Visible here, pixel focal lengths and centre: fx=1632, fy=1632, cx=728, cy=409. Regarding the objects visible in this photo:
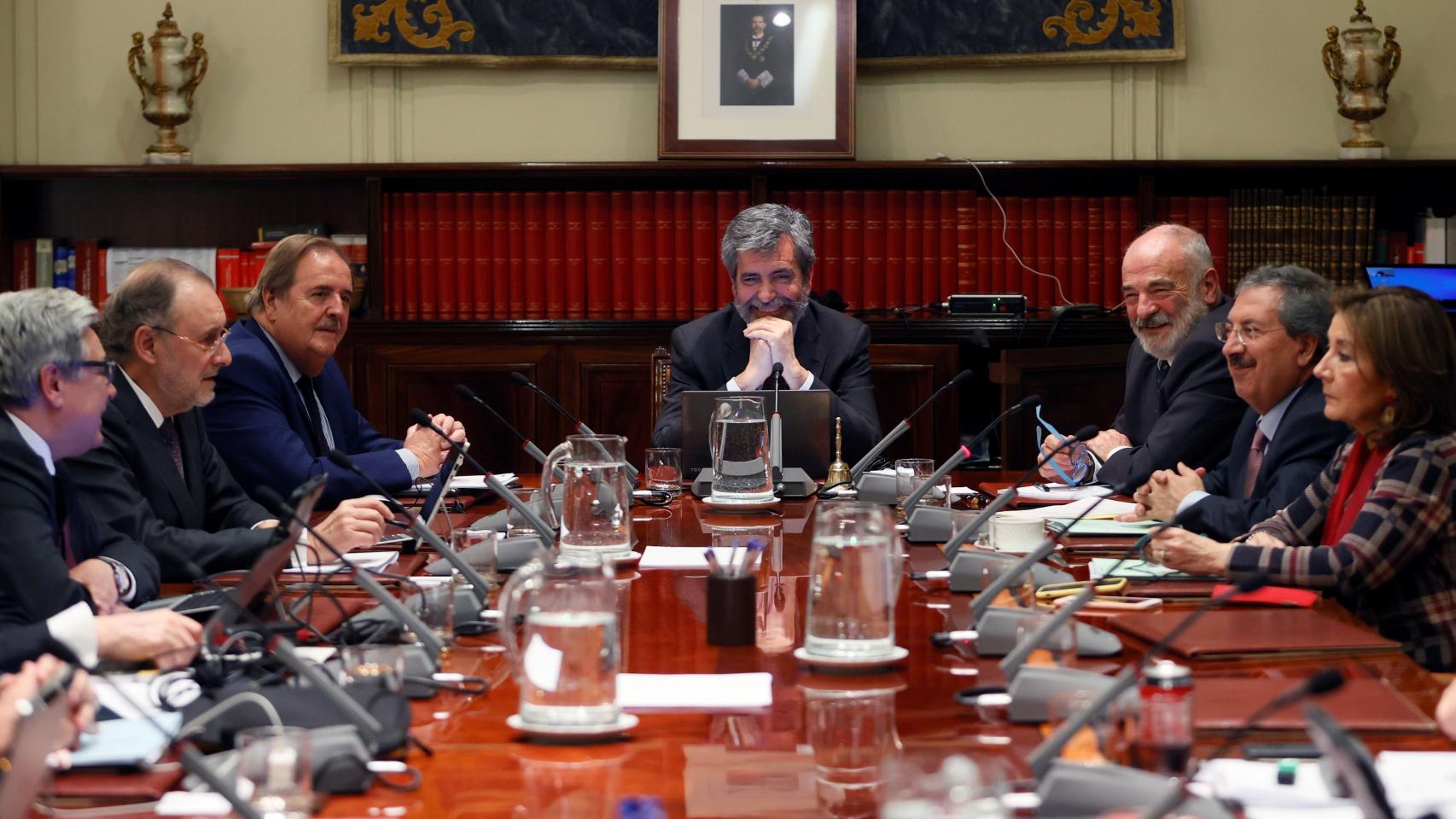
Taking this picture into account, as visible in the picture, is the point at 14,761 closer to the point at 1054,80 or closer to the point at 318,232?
the point at 318,232

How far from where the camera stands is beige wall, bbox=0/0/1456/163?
229 inches

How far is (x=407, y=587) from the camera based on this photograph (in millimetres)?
2025

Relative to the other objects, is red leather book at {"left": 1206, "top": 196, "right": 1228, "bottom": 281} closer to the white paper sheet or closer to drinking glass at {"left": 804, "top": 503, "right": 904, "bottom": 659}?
drinking glass at {"left": 804, "top": 503, "right": 904, "bottom": 659}

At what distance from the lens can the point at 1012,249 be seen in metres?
5.68

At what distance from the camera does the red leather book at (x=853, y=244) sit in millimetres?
5691

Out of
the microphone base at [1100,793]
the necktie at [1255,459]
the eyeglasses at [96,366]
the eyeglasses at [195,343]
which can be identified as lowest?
the microphone base at [1100,793]

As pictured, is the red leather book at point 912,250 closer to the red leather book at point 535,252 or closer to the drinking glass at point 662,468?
the red leather book at point 535,252

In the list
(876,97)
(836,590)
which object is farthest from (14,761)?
(876,97)

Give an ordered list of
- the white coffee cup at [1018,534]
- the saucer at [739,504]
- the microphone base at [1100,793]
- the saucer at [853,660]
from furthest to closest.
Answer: the saucer at [739,504]
the white coffee cup at [1018,534]
the saucer at [853,660]
the microphone base at [1100,793]

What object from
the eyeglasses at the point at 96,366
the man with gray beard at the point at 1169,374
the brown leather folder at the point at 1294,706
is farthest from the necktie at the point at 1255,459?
the eyeglasses at the point at 96,366

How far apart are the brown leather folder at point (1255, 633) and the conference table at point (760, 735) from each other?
0.06ft

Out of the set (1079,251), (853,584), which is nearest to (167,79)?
(1079,251)

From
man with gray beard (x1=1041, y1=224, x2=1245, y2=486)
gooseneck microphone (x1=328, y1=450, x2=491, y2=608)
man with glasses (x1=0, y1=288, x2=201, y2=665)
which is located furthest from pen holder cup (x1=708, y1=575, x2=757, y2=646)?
man with gray beard (x1=1041, y1=224, x2=1245, y2=486)

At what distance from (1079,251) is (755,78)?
127 cm
